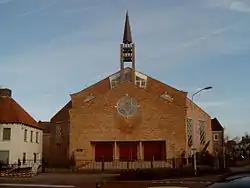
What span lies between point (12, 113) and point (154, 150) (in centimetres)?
1877

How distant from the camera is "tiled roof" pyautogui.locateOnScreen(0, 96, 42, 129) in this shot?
46.9 m

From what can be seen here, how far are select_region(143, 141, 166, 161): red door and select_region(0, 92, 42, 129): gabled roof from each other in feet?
49.6

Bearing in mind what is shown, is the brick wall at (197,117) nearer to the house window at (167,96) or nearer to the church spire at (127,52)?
the house window at (167,96)

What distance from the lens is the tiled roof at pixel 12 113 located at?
46.9m

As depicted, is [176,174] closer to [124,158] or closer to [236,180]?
[124,158]

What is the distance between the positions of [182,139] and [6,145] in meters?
21.9

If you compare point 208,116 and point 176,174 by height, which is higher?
point 208,116

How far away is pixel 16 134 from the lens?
46.4m

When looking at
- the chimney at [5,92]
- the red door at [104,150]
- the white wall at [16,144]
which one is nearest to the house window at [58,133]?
the red door at [104,150]

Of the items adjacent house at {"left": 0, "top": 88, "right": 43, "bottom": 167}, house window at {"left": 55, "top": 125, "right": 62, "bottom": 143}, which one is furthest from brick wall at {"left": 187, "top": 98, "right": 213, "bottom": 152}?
adjacent house at {"left": 0, "top": 88, "right": 43, "bottom": 167}

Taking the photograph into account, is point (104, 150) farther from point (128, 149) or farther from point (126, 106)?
point (126, 106)

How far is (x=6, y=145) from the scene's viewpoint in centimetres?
4528

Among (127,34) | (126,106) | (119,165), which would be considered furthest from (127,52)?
(119,165)

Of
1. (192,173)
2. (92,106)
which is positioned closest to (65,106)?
(92,106)
